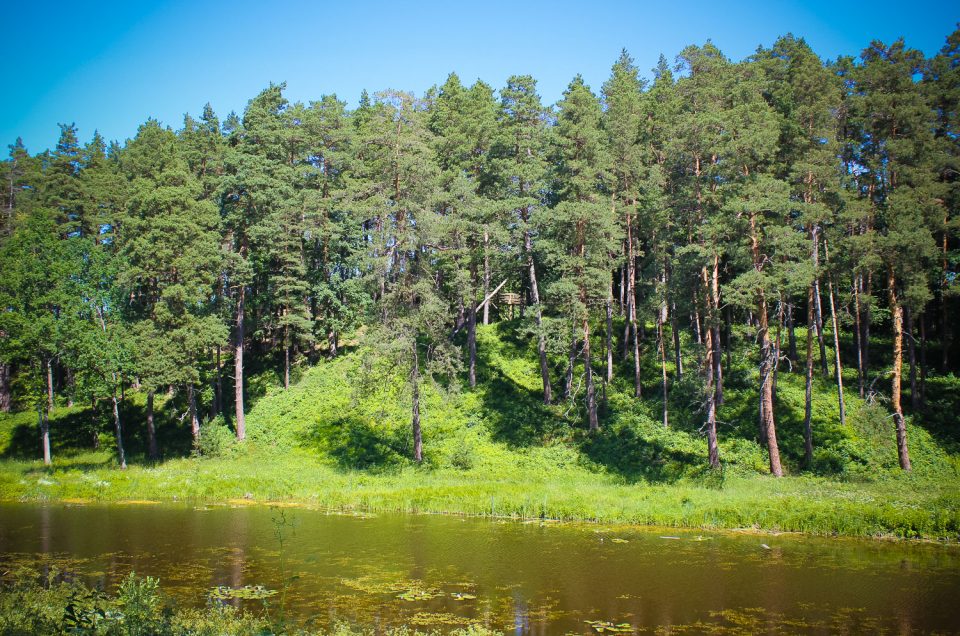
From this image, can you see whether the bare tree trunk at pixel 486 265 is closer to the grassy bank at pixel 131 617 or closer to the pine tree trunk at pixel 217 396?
the pine tree trunk at pixel 217 396

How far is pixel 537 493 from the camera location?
24578 millimetres

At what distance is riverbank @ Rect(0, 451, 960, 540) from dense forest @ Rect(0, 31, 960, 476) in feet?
9.66

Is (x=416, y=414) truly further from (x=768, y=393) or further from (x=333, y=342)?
(x=768, y=393)

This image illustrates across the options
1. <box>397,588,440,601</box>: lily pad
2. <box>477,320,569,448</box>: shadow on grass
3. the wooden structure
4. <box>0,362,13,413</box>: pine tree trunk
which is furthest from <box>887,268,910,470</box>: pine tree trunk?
<box>0,362,13,413</box>: pine tree trunk

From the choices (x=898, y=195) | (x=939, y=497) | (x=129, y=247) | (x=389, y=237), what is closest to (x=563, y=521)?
(x=939, y=497)

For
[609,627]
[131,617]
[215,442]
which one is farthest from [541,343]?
[131,617]

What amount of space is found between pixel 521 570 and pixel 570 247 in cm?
1943

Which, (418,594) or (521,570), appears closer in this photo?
(418,594)

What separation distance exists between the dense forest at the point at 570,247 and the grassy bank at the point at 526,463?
0.88m

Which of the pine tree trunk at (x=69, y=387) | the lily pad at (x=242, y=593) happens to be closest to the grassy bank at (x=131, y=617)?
the lily pad at (x=242, y=593)

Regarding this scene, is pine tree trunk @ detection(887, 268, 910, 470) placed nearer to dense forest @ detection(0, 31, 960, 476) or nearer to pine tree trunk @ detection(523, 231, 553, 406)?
dense forest @ detection(0, 31, 960, 476)

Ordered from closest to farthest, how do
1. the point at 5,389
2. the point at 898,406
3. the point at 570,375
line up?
1. the point at 898,406
2. the point at 570,375
3. the point at 5,389

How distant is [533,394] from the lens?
35.3m

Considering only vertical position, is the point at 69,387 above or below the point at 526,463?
above
